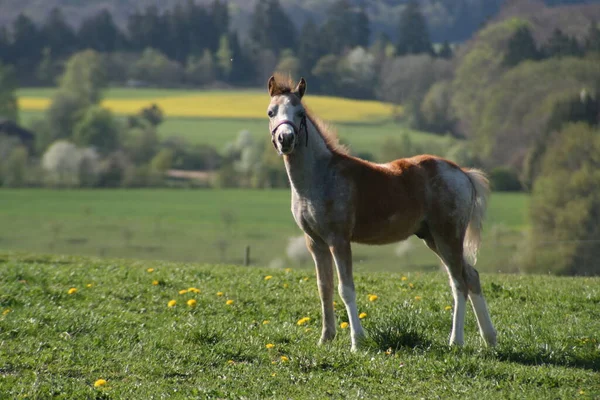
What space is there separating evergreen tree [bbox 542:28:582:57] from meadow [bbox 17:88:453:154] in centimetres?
1330

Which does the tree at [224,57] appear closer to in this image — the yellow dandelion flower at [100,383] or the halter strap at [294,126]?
the halter strap at [294,126]

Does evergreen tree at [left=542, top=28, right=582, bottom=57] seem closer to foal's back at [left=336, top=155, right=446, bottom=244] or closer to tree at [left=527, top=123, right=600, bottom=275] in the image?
tree at [left=527, top=123, right=600, bottom=275]

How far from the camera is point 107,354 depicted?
9.64m

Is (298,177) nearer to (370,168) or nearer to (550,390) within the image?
(370,168)

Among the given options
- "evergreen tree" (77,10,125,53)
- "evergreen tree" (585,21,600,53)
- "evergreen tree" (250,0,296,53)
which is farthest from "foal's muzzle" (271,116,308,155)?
"evergreen tree" (77,10,125,53)

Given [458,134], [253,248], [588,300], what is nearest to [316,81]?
[458,134]

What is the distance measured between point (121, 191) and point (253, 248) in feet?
96.6

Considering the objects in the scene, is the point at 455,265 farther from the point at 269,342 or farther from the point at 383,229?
the point at 269,342

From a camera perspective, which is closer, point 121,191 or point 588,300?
point 588,300

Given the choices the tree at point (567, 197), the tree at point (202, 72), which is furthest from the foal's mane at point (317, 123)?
the tree at point (202, 72)

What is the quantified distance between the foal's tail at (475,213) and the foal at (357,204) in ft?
0.11

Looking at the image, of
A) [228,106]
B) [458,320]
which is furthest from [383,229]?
[228,106]

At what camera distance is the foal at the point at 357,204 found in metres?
10.4

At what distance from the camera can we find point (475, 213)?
11.3 m
